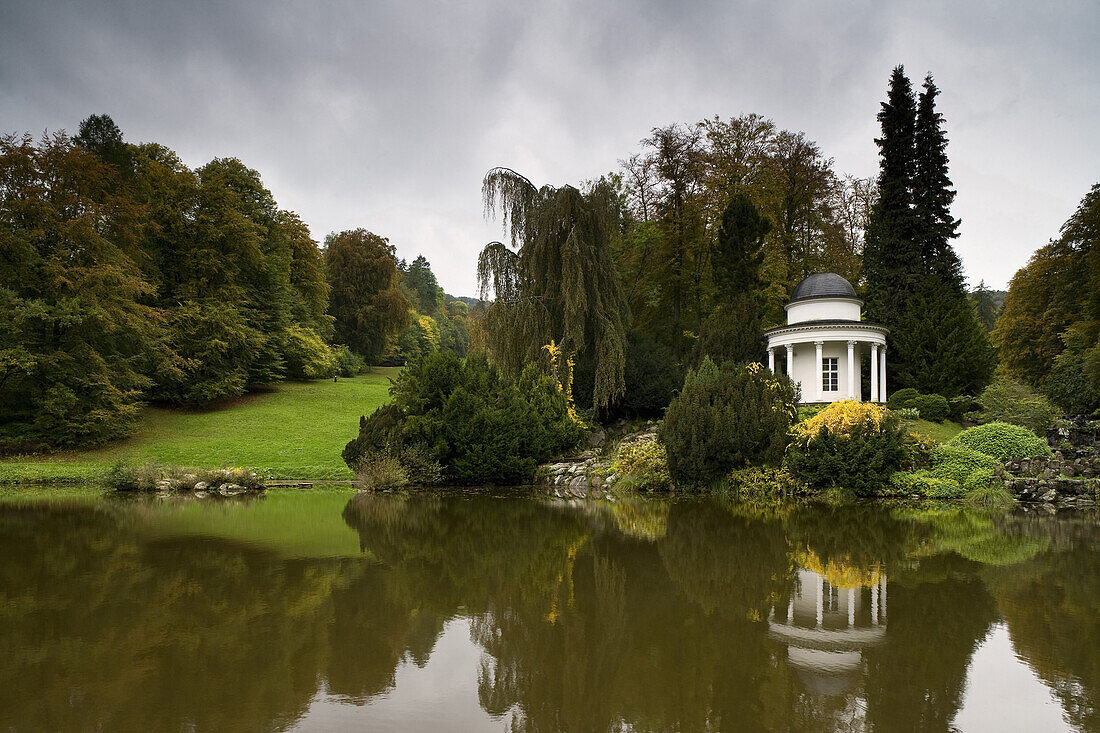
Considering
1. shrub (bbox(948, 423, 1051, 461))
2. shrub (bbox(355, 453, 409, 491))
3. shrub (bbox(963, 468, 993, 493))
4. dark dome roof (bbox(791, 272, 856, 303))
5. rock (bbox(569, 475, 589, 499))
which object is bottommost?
rock (bbox(569, 475, 589, 499))

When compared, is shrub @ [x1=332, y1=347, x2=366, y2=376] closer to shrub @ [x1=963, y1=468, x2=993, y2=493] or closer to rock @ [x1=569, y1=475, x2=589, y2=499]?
rock @ [x1=569, y1=475, x2=589, y2=499]

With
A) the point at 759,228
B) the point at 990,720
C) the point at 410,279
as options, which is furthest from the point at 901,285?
the point at 410,279

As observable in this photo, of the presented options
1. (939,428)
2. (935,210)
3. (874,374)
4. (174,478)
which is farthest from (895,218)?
(174,478)

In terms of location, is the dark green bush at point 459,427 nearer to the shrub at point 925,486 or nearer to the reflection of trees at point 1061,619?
the shrub at point 925,486

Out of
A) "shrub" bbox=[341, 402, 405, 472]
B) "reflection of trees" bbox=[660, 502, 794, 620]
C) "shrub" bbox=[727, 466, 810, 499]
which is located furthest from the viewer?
"shrub" bbox=[341, 402, 405, 472]

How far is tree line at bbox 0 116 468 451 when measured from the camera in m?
23.5

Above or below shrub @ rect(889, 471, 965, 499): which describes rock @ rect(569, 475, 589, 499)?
below

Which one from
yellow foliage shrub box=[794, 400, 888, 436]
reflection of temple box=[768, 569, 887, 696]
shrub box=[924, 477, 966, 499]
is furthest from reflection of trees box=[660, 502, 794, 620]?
shrub box=[924, 477, 966, 499]

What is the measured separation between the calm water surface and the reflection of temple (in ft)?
0.10

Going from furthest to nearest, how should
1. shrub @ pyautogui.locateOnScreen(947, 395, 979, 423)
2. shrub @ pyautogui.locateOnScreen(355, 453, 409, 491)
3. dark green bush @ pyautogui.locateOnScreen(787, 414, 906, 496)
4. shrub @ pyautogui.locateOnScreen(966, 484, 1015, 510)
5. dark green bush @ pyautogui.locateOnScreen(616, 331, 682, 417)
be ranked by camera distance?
dark green bush @ pyautogui.locateOnScreen(616, 331, 682, 417) → shrub @ pyautogui.locateOnScreen(947, 395, 979, 423) → shrub @ pyautogui.locateOnScreen(355, 453, 409, 491) → dark green bush @ pyautogui.locateOnScreen(787, 414, 906, 496) → shrub @ pyautogui.locateOnScreen(966, 484, 1015, 510)

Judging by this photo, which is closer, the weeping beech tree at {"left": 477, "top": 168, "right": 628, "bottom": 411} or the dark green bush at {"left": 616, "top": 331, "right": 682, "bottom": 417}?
the weeping beech tree at {"left": 477, "top": 168, "right": 628, "bottom": 411}

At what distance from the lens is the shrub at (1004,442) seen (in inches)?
635

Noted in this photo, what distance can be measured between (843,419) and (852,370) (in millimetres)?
9905

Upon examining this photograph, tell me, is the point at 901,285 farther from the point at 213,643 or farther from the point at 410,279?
the point at 410,279
